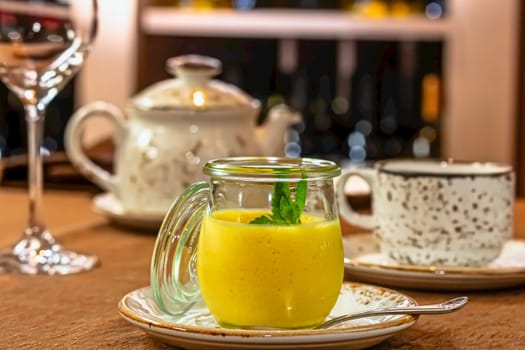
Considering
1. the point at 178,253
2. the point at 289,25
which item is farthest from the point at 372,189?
the point at 289,25

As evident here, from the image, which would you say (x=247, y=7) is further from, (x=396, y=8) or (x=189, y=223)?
(x=189, y=223)

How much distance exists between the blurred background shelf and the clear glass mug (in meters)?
2.15

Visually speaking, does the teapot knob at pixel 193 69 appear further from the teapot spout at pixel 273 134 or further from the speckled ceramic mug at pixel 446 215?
the speckled ceramic mug at pixel 446 215

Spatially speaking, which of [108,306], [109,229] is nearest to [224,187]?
[108,306]

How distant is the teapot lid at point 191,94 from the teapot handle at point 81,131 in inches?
1.0

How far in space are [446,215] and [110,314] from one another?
26 centimetres

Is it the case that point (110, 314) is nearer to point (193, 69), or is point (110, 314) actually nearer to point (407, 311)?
point (407, 311)

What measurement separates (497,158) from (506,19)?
14.5 inches

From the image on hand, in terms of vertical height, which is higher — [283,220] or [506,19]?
[506,19]

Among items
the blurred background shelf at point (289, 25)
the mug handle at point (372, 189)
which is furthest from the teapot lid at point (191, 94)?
the blurred background shelf at point (289, 25)

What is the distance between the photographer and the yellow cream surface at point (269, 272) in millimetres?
554

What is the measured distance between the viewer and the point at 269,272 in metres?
A: 0.55

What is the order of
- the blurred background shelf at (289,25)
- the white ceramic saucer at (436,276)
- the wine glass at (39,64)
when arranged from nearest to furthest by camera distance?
the white ceramic saucer at (436,276) → the wine glass at (39,64) → the blurred background shelf at (289,25)

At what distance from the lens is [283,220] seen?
0.56 metres
